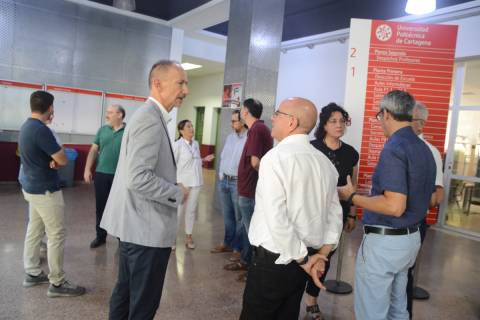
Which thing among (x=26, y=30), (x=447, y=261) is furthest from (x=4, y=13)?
(x=447, y=261)

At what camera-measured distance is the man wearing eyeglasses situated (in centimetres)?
403

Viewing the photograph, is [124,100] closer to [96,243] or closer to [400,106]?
[96,243]

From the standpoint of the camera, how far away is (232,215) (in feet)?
13.8

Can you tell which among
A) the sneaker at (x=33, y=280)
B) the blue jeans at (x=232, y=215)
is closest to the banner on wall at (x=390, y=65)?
the blue jeans at (x=232, y=215)

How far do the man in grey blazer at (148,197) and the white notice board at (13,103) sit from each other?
22.0ft

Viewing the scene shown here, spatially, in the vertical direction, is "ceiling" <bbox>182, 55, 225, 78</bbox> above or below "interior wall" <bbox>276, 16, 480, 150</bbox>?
above

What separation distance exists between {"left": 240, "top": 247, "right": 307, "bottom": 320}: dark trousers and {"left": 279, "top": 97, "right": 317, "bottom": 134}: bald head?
0.62 m

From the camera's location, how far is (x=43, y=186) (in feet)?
9.05

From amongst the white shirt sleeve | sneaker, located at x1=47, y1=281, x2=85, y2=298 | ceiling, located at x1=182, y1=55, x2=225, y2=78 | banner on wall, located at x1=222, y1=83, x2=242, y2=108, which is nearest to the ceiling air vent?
banner on wall, located at x1=222, y1=83, x2=242, y2=108

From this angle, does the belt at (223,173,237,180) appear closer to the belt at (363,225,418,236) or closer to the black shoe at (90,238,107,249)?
the black shoe at (90,238,107,249)

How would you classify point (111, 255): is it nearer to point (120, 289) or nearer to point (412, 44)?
point (120, 289)

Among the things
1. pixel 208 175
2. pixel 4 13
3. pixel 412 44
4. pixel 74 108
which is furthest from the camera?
pixel 208 175

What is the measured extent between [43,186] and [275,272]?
200 cm

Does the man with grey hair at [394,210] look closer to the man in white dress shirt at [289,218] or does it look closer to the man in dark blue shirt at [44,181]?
the man in white dress shirt at [289,218]
